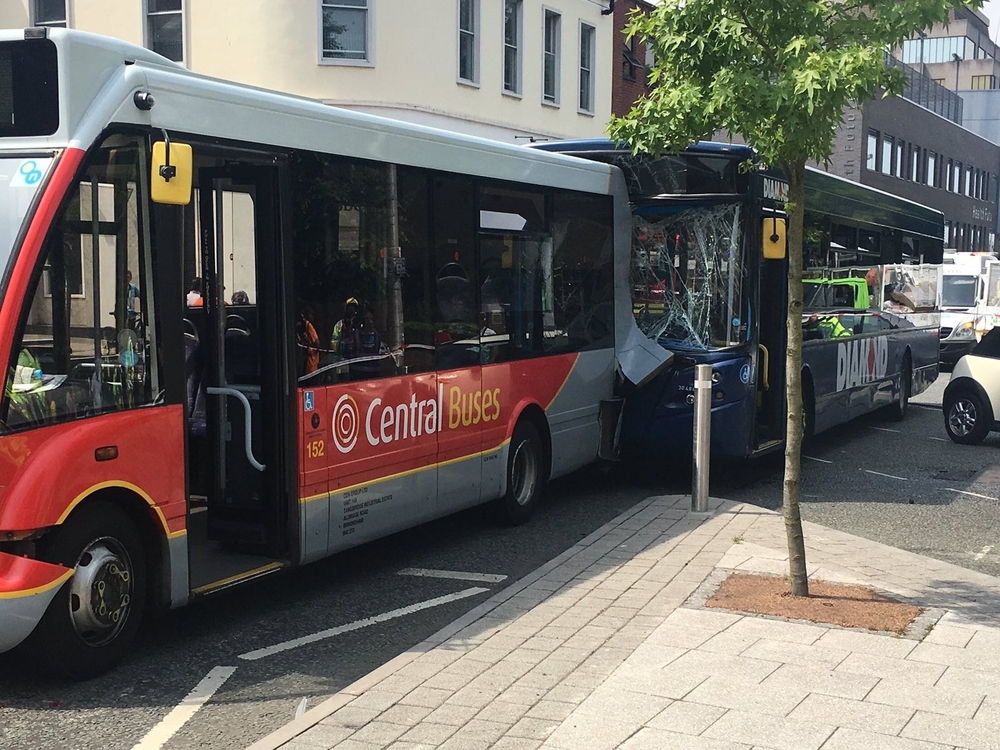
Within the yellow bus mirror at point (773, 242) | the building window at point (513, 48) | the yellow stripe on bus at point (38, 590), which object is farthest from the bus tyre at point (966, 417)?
the building window at point (513, 48)

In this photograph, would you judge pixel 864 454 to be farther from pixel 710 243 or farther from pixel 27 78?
pixel 27 78

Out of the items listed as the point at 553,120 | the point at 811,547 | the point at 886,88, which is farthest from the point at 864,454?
the point at 553,120

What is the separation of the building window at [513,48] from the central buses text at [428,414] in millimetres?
18459

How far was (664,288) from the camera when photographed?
11.4 meters

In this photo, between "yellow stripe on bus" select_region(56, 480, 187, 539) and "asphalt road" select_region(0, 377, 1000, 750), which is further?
"yellow stripe on bus" select_region(56, 480, 187, 539)

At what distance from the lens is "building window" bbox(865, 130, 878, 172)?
169 feet

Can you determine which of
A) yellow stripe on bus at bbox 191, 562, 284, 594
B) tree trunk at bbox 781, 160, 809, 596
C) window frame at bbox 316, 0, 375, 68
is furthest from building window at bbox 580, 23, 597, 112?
yellow stripe on bus at bbox 191, 562, 284, 594

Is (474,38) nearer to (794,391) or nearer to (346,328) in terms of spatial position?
(346,328)

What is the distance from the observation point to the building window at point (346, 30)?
74.0ft

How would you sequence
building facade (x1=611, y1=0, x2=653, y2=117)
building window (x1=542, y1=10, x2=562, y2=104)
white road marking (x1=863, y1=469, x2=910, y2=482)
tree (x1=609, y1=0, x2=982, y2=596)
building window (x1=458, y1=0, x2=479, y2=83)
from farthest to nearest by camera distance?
building facade (x1=611, y1=0, x2=653, y2=117), building window (x1=542, y1=10, x2=562, y2=104), building window (x1=458, y1=0, x2=479, y2=83), white road marking (x1=863, y1=469, x2=910, y2=482), tree (x1=609, y1=0, x2=982, y2=596)

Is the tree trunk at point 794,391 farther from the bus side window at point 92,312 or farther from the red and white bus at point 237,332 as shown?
the bus side window at point 92,312

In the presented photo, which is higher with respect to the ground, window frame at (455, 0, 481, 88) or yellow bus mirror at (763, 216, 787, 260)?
window frame at (455, 0, 481, 88)

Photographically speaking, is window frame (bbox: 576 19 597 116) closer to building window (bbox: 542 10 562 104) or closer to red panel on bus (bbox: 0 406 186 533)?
building window (bbox: 542 10 562 104)

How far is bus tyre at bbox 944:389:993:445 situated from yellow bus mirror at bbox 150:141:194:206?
11.7 m
